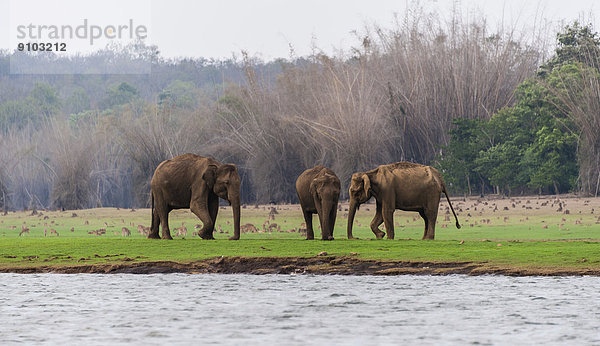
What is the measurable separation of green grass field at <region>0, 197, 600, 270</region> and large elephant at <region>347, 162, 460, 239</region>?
2.36ft

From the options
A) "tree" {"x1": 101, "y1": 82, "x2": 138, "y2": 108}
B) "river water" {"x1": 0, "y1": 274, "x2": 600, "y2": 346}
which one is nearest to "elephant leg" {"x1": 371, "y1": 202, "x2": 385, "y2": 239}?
"river water" {"x1": 0, "y1": 274, "x2": 600, "y2": 346}

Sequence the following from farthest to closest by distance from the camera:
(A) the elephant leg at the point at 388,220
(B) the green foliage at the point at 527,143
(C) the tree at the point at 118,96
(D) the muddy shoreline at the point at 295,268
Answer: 1. (C) the tree at the point at 118,96
2. (B) the green foliage at the point at 527,143
3. (A) the elephant leg at the point at 388,220
4. (D) the muddy shoreline at the point at 295,268

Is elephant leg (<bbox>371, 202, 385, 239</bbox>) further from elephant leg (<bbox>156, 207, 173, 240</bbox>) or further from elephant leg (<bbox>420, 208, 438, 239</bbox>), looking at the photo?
elephant leg (<bbox>156, 207, 173, 240</bbox>)

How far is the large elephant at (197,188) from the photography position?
869 inches

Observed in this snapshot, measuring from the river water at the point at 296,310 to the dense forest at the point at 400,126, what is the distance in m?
21.0

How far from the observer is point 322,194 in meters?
22.0

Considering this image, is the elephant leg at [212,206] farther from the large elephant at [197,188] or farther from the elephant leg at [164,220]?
the elephant leg at [164,220]

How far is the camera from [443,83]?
4475cm

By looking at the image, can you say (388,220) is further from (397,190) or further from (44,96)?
(44,96)

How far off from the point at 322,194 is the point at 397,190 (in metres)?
1.74

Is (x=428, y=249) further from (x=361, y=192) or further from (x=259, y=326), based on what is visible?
(x=259, y=326)

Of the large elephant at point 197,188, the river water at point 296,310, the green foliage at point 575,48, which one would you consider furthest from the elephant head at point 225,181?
the green foliage at point 575,48

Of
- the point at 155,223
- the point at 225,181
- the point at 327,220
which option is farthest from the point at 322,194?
the point at 155,223

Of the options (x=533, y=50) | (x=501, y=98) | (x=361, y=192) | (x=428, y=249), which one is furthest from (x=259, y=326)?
(x=533, y=50)
